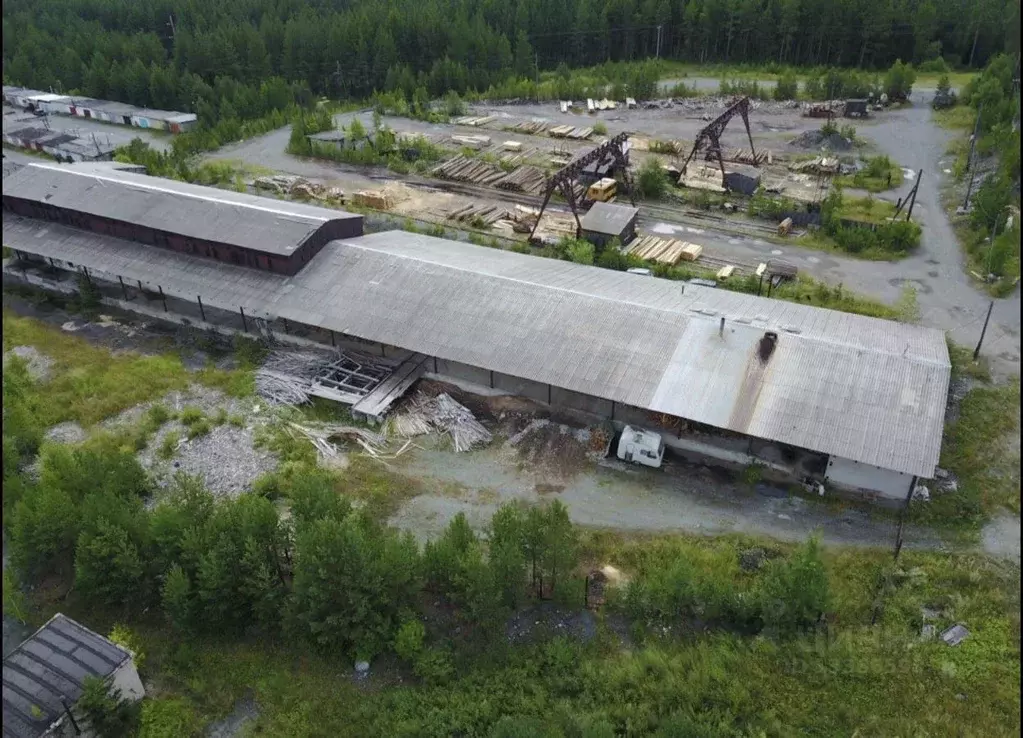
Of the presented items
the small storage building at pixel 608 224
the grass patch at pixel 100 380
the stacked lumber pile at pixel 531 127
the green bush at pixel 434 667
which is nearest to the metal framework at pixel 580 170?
the small storage building at pixel 608 224

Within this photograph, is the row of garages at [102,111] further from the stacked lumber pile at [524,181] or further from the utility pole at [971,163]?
the utility pole at [971,163]

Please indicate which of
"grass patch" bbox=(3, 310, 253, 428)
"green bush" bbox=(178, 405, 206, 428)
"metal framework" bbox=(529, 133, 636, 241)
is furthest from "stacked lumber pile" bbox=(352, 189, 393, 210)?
"green bush" bbox=(178, 405, 206, 428)

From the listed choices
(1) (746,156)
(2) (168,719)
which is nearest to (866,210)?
(1) (746,156)

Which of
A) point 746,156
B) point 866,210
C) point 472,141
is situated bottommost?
point 866,210

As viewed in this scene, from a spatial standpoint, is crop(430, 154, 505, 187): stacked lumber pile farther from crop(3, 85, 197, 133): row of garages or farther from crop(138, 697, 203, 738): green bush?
crop(138, 697, 203, 738): green bush

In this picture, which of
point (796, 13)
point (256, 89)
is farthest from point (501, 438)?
point (796, 13)

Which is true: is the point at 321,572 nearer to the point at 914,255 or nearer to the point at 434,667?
the point at 434,667
